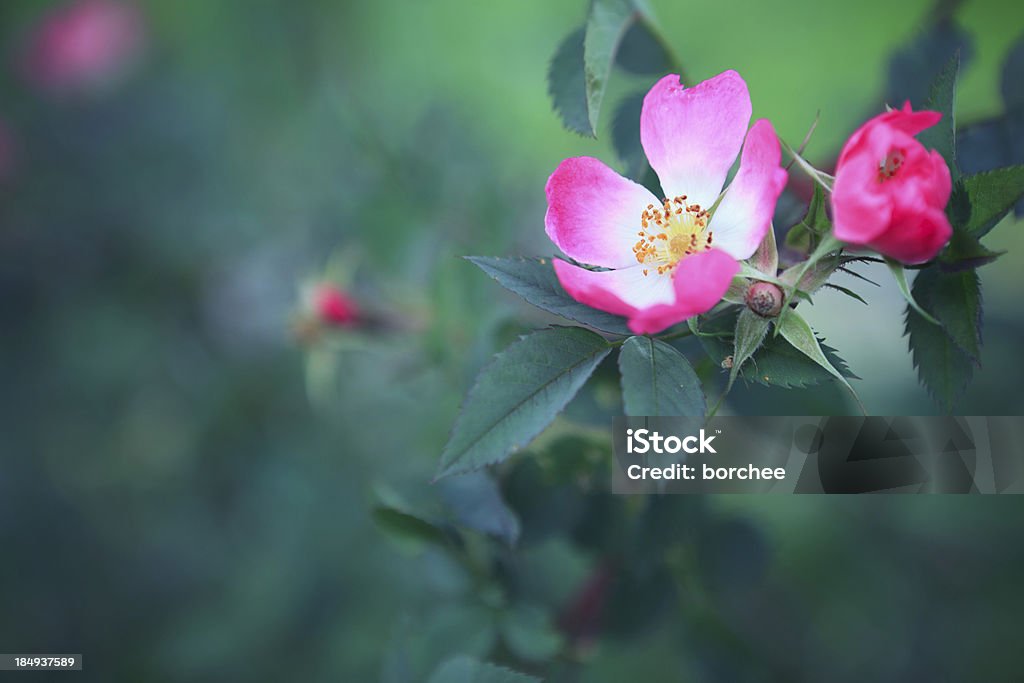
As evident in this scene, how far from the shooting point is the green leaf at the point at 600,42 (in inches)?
26.9

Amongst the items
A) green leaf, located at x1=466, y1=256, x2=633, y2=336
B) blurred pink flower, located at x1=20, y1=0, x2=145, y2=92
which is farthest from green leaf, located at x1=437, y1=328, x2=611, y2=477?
blurred pink flower, located at x1=20, y1=0, x2=145, y2=92

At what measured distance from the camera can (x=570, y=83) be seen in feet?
2.61

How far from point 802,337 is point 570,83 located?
37cm

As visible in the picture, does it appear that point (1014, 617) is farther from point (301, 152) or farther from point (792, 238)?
point (301, 152)

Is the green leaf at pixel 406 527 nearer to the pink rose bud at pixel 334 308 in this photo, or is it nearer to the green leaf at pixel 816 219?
the green leaf at pixel 816 219

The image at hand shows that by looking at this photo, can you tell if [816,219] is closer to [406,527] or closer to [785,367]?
[785,367]

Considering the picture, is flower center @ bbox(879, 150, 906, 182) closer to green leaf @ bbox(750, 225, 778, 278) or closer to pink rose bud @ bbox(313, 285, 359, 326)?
green leaf @ bbox(750, 225, 778, 278)

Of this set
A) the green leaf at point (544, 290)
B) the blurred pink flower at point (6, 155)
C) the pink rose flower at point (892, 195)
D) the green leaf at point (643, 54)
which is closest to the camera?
the pink rose flower at point (892, 195)

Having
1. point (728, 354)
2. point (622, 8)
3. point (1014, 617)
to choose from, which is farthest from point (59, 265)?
point (1014, 617)

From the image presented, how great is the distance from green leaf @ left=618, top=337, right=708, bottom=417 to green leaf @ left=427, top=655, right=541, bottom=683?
0.27 m

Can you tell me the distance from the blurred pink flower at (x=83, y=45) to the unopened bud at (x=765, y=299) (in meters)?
1.91
